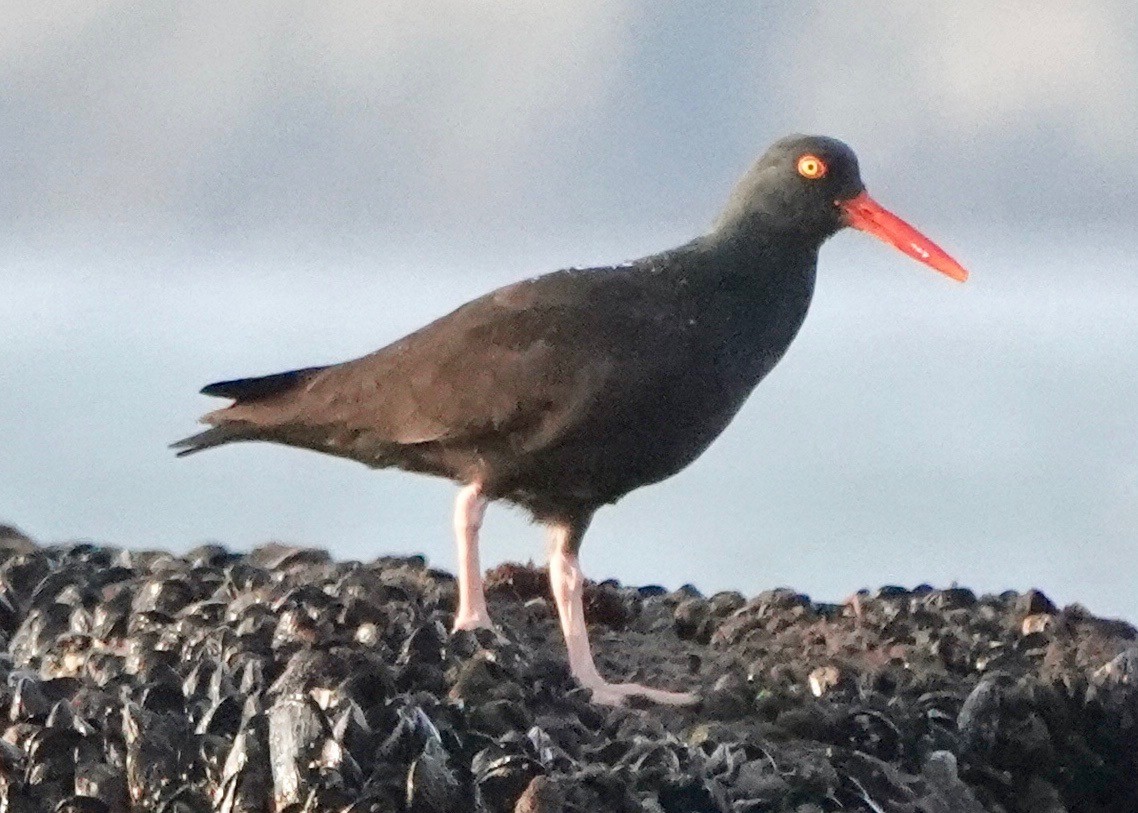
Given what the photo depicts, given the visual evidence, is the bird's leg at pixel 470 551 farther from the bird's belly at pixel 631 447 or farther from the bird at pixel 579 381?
the bird's belly at pixel 631 447

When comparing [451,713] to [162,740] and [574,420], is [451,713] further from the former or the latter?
[574,420]

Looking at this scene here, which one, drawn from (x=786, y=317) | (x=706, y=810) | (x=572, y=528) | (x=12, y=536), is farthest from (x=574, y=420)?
(x=12, y=536)

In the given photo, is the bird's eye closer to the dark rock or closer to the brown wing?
the brown wing

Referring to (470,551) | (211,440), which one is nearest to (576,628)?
(470,551)

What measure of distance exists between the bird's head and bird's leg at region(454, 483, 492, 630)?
1160 millimetres

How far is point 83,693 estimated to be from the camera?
489cm

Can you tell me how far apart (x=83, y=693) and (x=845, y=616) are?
8.56 ft

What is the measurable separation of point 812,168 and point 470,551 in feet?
5.34

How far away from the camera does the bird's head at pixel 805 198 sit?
19.8ft

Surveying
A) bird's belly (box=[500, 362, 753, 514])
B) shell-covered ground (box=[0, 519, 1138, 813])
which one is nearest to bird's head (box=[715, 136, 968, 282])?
bird's belly (box=[500, 362, 753, 514])

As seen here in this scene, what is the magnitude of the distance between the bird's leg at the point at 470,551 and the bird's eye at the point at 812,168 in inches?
56.8

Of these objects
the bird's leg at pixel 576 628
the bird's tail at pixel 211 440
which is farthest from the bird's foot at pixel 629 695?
the bird's tail at pixel 211 440

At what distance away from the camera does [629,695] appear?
5398 mm

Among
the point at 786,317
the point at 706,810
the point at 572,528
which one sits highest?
the point at 786,317
